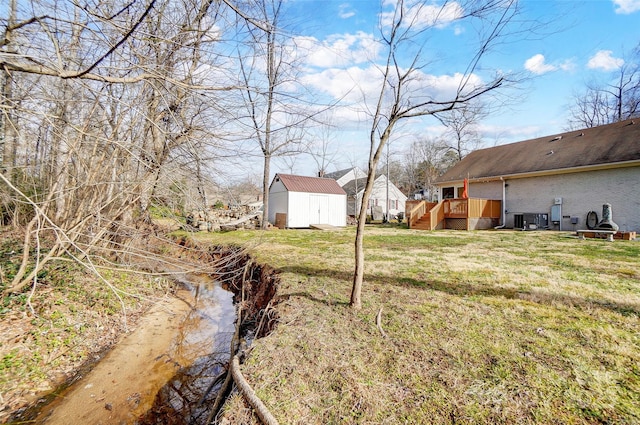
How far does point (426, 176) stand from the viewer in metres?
37.8

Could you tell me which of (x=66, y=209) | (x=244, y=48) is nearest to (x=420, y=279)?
(x=244, y=48)

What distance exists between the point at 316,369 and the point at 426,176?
38.6m

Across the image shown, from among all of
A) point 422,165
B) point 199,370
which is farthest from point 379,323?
point 422,165

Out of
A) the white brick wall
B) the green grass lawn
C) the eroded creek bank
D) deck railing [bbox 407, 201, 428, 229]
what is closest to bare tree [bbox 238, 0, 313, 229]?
the eroded creek bank

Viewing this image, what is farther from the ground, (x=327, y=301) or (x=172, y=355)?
(x=327, y=301)

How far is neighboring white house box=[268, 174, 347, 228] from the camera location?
1806 centimetres

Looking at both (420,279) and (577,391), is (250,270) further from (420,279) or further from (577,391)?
(577,391)

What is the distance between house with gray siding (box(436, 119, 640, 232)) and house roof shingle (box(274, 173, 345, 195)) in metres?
8.69

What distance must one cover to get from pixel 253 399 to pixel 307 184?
17.5 m

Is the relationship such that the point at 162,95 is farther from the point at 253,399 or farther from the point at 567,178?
the point at 567,178

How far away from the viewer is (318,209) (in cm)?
1917

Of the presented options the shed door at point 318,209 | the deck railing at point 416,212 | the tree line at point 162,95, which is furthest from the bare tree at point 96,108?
the deck railing at point 416,212

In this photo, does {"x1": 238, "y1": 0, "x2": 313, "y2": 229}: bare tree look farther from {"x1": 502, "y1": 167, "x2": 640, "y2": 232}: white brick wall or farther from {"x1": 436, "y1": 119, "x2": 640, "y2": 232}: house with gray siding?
{"x1": 502, "y1": 167, "x2": 640, "y2": 232}: white brick wall

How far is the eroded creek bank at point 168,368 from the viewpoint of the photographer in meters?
3.04
